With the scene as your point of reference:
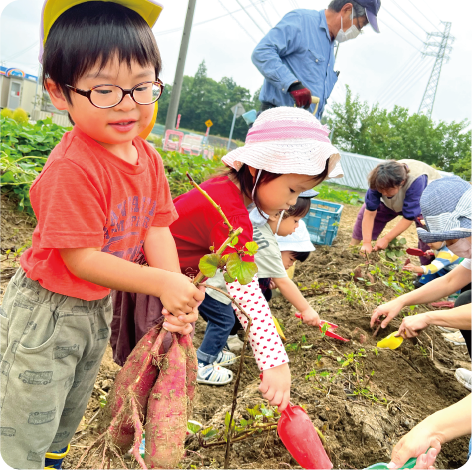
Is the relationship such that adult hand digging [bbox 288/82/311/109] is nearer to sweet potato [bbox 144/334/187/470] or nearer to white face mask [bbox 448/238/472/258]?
white face mask [bbox 448/238/472/258]

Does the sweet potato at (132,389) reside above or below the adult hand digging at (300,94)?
below

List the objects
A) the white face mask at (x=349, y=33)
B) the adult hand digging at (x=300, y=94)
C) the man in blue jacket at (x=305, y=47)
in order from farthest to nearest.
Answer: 1. the white face mask at (x=349, y=33)
2. the man in blue jacket at (x=305, y=47)
3. the adult hand digging at (x=300, y=94)

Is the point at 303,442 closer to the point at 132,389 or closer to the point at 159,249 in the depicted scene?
the point at 132,389

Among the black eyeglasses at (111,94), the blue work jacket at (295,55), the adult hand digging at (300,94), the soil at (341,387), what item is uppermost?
the blue work jacket at (295,55)

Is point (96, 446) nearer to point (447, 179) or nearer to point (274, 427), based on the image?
point (274, 427)

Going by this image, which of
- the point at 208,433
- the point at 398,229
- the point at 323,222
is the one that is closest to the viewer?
→ the point at 208,433

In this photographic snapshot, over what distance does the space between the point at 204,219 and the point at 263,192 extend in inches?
10.7

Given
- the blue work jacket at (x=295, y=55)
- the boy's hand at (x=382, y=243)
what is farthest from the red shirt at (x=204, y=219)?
the boy's hand at (x=382, y=243)

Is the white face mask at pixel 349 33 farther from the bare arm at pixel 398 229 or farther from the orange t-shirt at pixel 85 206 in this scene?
the orange t-shirt at pixel 85 206

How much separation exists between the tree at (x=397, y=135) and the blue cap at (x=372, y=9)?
30.7 metres

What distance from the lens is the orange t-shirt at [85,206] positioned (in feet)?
3.46

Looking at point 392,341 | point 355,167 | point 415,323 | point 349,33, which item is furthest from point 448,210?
point 355,167

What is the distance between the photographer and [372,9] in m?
3.78

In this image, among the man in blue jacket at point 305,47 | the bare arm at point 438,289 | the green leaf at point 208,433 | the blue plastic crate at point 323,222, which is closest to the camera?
the green leaf at point 208,433
